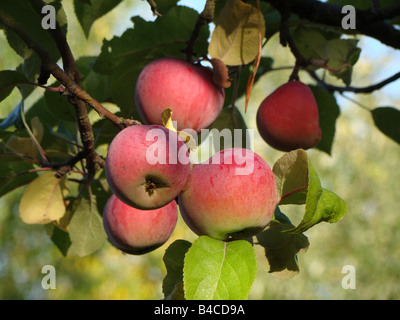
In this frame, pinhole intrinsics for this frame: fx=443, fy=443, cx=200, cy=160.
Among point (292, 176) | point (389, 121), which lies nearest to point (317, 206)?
point (292, 176)

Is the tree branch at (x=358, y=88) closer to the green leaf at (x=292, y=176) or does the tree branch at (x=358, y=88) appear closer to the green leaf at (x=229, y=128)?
the green leaf at (x=229, y=128)

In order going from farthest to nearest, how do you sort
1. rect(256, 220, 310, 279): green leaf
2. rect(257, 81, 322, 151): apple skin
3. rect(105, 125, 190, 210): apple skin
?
rect(257, 81, 322, 151): apple skin < rect(256, 220, 310, 279): green leaf < rect(105, 125, 190, 210): apple skin

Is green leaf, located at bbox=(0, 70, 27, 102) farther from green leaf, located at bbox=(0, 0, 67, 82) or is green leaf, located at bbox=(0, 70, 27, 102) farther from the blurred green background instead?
the blurred green background

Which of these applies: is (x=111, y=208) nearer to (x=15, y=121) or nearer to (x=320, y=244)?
(x=15, y=121)

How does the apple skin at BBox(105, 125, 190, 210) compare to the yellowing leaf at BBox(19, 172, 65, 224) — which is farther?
the yellowing leaf at BBox(19, 172, 65, 224)

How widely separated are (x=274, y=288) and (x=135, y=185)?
395 centimetres

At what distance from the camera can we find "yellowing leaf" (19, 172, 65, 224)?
2.34 ft

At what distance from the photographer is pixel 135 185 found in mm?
434

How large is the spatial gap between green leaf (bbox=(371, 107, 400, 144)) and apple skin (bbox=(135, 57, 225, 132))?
0.46 m

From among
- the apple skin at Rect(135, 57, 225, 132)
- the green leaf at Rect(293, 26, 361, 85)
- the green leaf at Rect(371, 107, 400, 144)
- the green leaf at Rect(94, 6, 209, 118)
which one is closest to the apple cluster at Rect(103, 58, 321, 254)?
the apple skin at Rect(135, 57, 225, 132)

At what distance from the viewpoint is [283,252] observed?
0.55m

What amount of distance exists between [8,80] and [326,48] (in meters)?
0.54

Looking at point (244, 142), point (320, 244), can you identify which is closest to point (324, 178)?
point (320, 244)

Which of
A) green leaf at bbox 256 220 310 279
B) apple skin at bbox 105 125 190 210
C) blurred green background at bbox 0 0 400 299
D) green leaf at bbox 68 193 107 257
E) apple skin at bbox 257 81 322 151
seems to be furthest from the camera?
blurred green background at bbox 0 0 400 299
